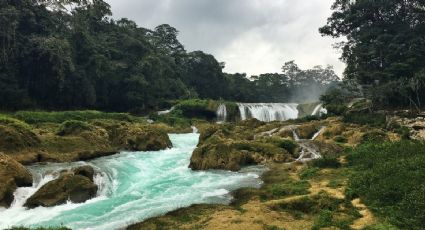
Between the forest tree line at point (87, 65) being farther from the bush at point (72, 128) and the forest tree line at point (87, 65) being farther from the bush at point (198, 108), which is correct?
the bush at point (72, 128)

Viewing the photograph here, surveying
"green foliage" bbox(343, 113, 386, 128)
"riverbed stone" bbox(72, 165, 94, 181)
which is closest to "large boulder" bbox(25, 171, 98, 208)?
"riverbed stone" bbox(72, 165, 94, 181)

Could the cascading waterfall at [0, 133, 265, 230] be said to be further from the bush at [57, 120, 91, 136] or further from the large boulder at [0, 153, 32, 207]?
the bush at [57, 120, 91, 136]

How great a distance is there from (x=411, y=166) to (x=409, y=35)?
3389cm

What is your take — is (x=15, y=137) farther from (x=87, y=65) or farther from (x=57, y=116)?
(x=87, y=65)

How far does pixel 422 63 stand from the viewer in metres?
41.9

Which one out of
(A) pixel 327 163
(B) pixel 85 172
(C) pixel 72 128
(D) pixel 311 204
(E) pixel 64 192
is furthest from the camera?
(C) pixel 72 128

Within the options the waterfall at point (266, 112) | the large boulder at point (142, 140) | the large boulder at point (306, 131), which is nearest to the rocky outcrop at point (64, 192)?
the large boulder at point (142, 140)

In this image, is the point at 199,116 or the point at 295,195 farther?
the point at 199,116

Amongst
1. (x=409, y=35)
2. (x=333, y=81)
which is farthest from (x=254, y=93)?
(x=409, y=35)

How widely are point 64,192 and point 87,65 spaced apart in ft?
135

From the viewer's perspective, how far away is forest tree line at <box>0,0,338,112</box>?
47219 mm

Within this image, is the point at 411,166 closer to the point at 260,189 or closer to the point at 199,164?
the point at 260,189

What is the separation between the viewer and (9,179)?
1681 centimetres

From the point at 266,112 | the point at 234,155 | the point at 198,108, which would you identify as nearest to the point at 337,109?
the point at 266,112
